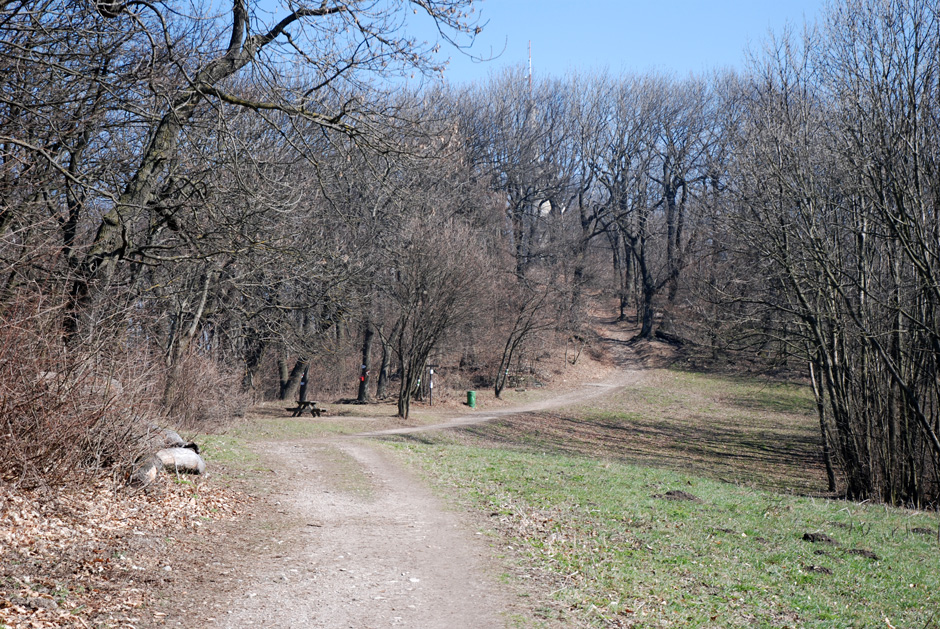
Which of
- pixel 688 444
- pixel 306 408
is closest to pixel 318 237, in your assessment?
pixel 306 408

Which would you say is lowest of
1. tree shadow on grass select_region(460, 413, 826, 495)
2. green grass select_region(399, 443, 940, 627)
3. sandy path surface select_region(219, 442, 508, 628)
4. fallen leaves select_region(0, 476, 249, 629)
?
tree shadow on grass select_region(460, 413, 826, 495)

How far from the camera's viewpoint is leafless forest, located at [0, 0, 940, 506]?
811 centimetres

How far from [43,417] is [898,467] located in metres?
16.7

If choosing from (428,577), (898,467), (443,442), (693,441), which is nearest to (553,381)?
(693,441)

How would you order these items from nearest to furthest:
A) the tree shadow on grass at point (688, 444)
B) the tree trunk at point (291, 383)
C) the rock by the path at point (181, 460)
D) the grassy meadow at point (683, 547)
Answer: the grassy meadow at point (683, 547) < the rock by the path at point (181, 460) < the tree shadow on grass at point (688, 444) < the tree trunk at point (291, 383)

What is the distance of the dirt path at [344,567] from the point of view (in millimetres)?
5168

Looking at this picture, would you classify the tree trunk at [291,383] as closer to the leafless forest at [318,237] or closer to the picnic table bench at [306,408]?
the leafless forest at [318,237]

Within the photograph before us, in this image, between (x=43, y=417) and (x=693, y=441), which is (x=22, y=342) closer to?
(x=43, y=417)

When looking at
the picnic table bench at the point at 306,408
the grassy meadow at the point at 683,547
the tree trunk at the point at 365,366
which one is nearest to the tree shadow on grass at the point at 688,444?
the grassy meadow at the point at 683,547

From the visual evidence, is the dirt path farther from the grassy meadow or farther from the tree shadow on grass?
the tree shadow on grass

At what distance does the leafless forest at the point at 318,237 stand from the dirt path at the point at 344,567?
203 centimetres

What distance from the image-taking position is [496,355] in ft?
128

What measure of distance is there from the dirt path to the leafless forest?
203 cm

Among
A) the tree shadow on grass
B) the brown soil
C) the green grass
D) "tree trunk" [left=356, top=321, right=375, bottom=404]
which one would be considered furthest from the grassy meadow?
"tree trunk" [left=356, top=321, right=375, bottom=404]
